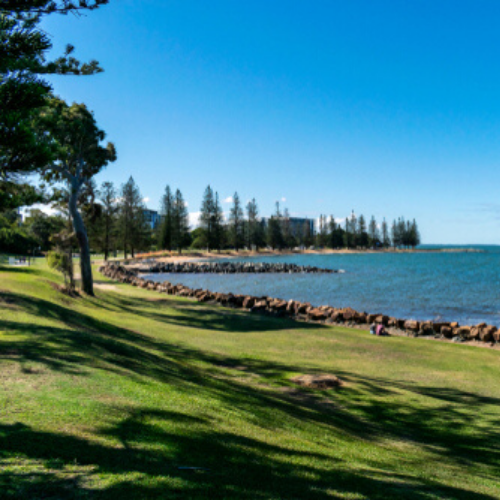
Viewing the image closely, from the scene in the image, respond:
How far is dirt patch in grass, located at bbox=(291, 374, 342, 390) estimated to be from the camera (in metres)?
8.99

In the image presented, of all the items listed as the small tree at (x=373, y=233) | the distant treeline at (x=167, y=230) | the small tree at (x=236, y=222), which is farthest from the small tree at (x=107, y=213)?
the small tree at (x=373, y=233)

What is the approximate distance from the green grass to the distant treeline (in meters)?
14.5

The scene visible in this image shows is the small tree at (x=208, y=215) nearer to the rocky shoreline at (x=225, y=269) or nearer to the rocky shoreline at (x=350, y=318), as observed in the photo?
the rocky shoreline at (x=225, y=269)

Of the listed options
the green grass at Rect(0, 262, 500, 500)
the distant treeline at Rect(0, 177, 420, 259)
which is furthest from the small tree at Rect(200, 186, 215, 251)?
the green grass at Rect(0, 262, 500, 500)

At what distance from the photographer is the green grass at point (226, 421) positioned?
367 cm

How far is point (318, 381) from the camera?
9156 mm

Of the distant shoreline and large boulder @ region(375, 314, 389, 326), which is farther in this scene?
the distant shoreline

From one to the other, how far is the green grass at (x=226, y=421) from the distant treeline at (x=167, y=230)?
14.5m

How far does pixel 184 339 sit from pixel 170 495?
10130 millimetres

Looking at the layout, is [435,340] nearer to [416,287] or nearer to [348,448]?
[348,448]

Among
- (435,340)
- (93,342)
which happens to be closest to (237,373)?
(93,342)

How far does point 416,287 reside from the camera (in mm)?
37812

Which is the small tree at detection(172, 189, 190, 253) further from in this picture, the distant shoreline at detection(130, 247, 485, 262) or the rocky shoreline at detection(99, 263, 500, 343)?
the rocky shoreline at detection(99, 263, 500, 343)

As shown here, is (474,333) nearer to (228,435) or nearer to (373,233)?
(228,435)
